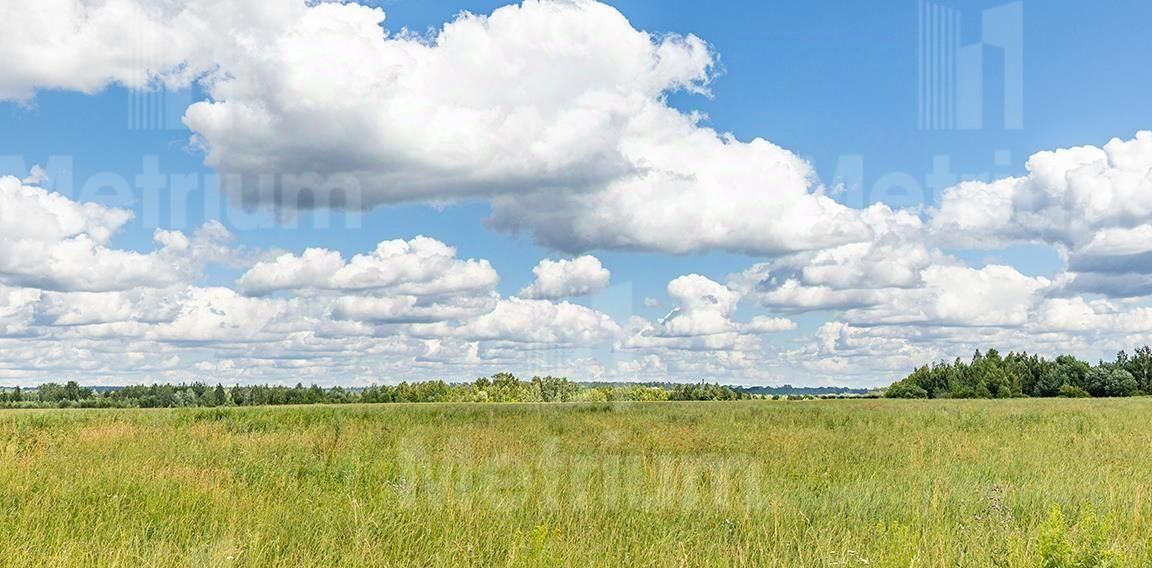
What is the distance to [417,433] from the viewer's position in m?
20.1

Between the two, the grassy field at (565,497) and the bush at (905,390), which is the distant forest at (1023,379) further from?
the grassy field at (565,497)

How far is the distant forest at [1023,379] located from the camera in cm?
7038

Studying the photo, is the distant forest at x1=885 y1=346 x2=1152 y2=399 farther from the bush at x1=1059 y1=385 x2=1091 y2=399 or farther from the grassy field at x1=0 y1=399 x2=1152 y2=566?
the grassy field at x1=0 y1=399 x2=1152 y2=566

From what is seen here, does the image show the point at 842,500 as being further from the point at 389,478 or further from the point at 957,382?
the point at 957,382

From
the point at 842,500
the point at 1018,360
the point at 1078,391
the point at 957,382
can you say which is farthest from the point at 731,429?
the point at 1018,360

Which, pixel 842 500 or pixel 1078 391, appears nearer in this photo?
pixel 842 500

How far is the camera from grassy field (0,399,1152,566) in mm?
7977

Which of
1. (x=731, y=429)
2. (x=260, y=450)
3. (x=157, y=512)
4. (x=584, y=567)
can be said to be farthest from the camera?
(x=731, y=429)

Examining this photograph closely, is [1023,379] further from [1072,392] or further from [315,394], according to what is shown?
[315,394]

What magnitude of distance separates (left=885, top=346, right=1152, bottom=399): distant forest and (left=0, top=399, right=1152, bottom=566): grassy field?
181 feet

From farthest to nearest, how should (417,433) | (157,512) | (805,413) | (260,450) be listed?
(805,413) < (417,433) < (260,450) < (157,512)

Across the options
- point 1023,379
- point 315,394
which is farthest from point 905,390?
point 315,394

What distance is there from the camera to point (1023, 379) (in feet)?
250

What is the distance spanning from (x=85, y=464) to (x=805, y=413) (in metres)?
21.1
